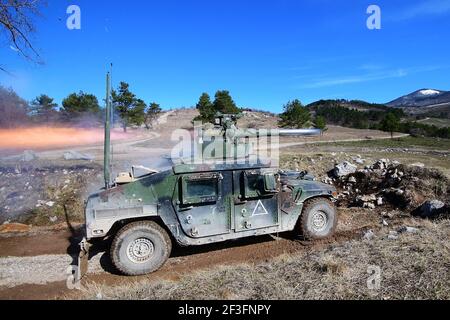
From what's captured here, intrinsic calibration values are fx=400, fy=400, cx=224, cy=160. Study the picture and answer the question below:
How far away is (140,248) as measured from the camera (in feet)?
25.2

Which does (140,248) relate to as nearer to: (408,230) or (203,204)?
(203,204)

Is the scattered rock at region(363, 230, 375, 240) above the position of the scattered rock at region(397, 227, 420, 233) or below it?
below

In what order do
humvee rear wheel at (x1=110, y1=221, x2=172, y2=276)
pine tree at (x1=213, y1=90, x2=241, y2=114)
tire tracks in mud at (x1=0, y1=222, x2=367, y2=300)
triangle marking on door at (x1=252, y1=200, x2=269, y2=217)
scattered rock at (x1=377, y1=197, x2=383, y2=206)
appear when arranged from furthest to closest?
pine tree at (x1=213, y1=90, x2=241, y2=114), scattered rock at (x1=377, y1=197, x2=383, y2=206), triangle marking on door at (x1=252, y1=200, x2=269, y2=217), humvee rear wheel at (x1=110, y1=221, x2=172, y2=276), tire tracks in mud at (x1=0, y1=222, x2=367, y2=300)

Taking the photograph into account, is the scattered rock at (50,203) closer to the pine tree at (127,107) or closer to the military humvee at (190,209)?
the military humvee at (190,209)

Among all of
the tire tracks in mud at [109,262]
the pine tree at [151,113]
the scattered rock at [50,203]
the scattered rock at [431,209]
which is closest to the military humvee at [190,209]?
the tire tracks in mud at [109,262]

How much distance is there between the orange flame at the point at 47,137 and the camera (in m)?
28.7

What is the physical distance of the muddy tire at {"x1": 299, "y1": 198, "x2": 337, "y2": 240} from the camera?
891 cm

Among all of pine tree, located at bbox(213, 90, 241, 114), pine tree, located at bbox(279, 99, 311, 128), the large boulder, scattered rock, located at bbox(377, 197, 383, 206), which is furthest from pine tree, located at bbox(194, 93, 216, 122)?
scattered rock, located at bbox(377, 197, 383, 206)

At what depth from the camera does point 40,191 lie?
14.2m

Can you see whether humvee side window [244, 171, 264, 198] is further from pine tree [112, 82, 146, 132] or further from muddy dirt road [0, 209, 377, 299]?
pine tree [112, 82, 146, 132]

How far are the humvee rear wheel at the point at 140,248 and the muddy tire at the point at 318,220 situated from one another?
3.11 meters

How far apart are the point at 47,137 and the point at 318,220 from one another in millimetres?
30788

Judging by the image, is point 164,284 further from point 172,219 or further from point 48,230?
point 48,230

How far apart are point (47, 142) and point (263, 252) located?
90.1 feet
